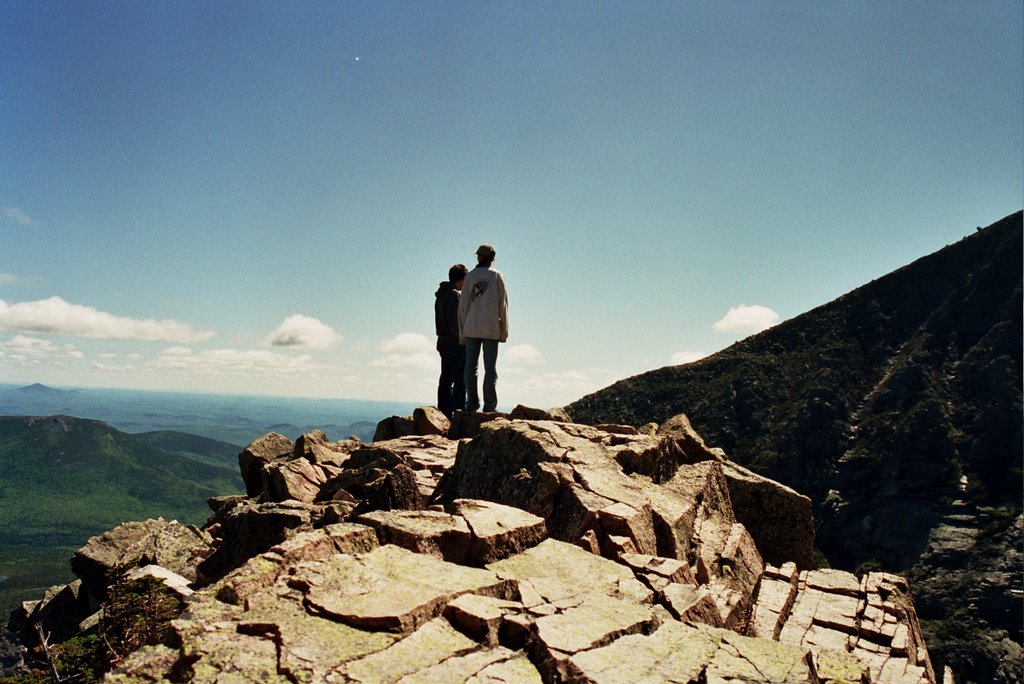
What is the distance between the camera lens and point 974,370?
161 meters

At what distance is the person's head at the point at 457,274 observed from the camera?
71.6ft

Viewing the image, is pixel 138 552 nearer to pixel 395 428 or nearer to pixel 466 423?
pixel 395 428

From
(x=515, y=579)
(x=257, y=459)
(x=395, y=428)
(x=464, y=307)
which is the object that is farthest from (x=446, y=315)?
(x=515, y=579)

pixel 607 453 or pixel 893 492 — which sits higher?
pixel 607 453

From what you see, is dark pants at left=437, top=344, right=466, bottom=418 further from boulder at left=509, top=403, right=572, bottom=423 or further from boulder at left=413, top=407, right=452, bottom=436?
boulder at left=509, top=403, right=572, bottom=423

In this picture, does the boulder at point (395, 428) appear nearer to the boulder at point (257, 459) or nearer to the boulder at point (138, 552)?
the boulder at point (257, 459)

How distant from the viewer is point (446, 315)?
22.8m

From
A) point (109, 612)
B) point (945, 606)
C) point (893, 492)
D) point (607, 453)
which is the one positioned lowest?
point (945, 606)

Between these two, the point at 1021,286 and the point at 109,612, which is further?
the point at 1021,286

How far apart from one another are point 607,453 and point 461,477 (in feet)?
12.3

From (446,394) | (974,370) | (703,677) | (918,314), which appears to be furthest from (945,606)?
(703,677)

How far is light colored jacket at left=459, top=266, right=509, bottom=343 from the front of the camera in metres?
18.3

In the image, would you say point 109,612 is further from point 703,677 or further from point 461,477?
point 703,677

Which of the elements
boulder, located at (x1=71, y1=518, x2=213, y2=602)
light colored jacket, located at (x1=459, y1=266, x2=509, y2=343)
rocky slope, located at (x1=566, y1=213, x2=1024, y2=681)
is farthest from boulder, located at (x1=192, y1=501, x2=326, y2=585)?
rocky slope, located at (x1=566, y1=213, x2=1024, y2=681)
